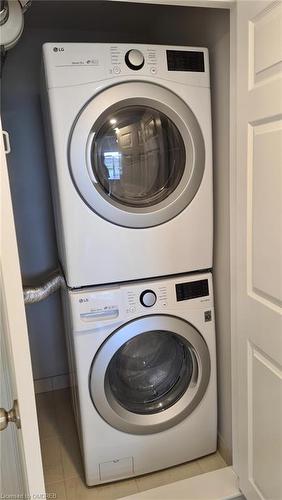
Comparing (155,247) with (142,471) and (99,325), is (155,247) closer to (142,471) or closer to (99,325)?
(99,325)

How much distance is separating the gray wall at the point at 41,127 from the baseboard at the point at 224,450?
1cm

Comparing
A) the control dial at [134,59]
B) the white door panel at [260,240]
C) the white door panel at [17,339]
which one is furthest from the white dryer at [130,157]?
the white door panel at [17,339]

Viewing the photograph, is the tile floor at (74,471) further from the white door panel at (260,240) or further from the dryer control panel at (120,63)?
the dryer control panel at (120,63)

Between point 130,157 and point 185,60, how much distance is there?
16.1 inches

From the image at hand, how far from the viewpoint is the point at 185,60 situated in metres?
1.48

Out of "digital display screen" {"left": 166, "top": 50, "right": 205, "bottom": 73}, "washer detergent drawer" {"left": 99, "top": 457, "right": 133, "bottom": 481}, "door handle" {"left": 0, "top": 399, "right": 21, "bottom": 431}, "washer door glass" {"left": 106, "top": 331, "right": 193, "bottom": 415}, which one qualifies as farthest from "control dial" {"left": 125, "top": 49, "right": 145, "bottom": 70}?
"washer detergent drawer" {"left": 99, "top": 457, "right": 133, "bottom": 481}

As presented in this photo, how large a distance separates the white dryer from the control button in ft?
0.25

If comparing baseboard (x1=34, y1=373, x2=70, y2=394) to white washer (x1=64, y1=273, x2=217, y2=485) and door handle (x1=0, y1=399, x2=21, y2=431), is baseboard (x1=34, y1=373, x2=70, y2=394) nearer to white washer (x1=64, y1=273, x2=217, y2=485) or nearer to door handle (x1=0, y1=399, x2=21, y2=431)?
white washer (x1=64, y1=273, x2=217, y2=485)

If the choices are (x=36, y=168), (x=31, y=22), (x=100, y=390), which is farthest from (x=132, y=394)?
(x=31, y=22)

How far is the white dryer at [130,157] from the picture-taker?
1.39 meters

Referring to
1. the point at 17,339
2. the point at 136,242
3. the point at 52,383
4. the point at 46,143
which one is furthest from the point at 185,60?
the point at 52,383

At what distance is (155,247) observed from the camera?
155cm

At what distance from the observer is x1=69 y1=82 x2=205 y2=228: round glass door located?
1411mm

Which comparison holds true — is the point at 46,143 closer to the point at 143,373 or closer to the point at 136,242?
the point at 136,242
